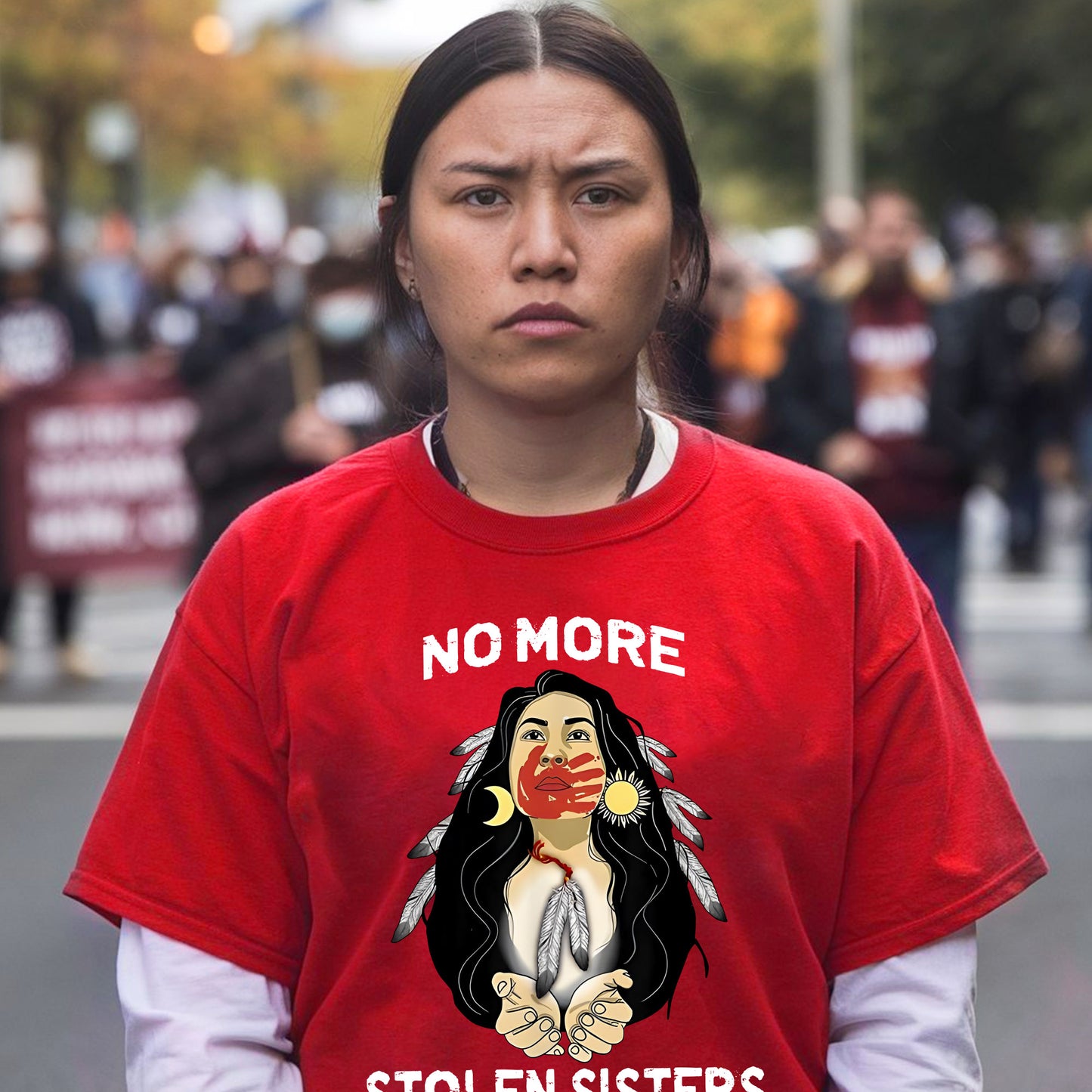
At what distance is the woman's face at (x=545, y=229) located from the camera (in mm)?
A: 1972

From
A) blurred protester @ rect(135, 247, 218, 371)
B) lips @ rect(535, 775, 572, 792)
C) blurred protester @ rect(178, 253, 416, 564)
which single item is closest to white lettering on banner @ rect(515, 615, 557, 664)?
lips @ rect(535, 775, 572, 792)

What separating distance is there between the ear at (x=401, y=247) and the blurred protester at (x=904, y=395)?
18.2 feet

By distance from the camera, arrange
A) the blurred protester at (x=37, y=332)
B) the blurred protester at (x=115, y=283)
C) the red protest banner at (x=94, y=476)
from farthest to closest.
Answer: the blurred protester at (x=115, y=283) < the red protest banner at (x=94, y=476) < the blurred protester at (x=37, y=332)

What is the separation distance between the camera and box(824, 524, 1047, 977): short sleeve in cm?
200

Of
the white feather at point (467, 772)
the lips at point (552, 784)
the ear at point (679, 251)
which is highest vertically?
the ear at point (679, 251)

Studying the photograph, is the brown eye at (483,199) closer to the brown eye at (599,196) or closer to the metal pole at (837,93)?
the brown eye at (599,196)

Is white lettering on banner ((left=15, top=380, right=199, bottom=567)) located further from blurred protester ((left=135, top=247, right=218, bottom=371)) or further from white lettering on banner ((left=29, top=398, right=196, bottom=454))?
blurred protester ((left=135, top=247, right=218, bottom=371))

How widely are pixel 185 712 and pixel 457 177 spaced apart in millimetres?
535

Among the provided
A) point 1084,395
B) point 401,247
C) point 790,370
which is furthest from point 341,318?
point 1084,395

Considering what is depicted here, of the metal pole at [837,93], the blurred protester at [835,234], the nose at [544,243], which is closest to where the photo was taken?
the nose at [544,243]

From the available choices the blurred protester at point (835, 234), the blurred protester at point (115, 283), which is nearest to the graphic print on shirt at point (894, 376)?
the blurred protester at point (835, 234)

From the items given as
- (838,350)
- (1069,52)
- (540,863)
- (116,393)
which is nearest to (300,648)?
(540,863)

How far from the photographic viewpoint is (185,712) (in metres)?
2.03

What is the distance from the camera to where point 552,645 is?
1976mm
